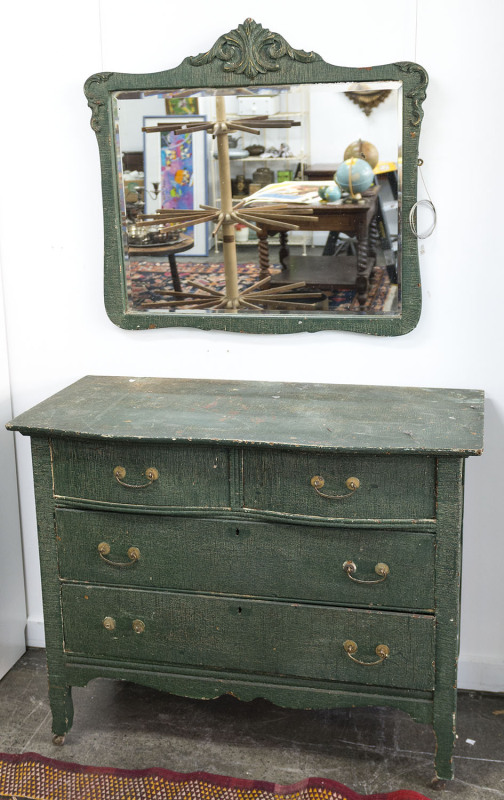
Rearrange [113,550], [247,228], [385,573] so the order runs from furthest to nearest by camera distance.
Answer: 1. [247,228]
2. [113,550]
3. [385,573]

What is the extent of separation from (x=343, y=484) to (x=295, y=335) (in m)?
0.66

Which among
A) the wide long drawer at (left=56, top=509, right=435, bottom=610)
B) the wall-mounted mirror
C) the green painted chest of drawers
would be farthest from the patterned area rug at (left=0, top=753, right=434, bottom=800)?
the wall-mounted mirror

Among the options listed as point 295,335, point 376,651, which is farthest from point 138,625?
point 295,335

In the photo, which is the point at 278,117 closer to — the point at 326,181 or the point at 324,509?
the point at 326,181

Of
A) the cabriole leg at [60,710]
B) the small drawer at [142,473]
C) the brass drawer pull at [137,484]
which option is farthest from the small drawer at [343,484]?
the cabriole leg at [60,710]

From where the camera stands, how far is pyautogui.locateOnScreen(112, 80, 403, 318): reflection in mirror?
2.61 metres

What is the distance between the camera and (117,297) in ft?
9.43

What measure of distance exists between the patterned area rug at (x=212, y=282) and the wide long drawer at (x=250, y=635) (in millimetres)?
925

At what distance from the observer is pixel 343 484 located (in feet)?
7.73

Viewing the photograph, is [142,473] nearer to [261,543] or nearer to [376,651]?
[261,543]

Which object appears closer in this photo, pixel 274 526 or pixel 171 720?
pixel 274 526

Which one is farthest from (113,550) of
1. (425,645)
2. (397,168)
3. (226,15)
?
(226,15)

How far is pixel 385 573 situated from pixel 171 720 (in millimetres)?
944

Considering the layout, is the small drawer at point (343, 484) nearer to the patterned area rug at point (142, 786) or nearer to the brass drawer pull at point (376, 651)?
the brass drawer pull at point (376, 651)
